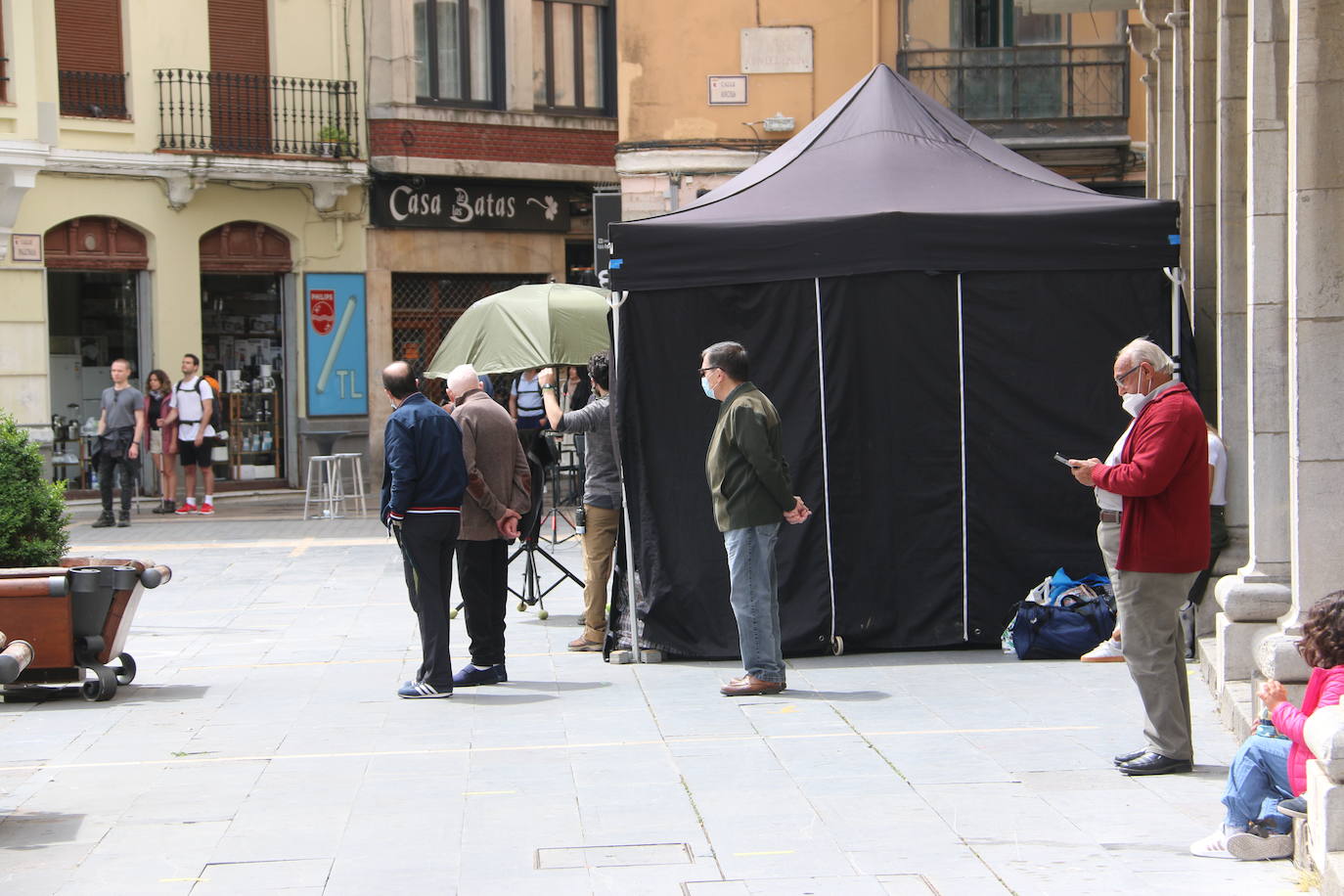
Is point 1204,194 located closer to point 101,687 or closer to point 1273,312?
point 1273,312

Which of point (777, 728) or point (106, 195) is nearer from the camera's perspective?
point (777, 728)

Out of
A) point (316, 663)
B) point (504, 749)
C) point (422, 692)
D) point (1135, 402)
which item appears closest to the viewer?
point (1135, 402)

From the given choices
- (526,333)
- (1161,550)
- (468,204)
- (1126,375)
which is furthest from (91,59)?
(1161,550)

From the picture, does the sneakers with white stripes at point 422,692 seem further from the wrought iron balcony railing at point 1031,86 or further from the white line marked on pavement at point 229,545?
the wrought iron balcony railing at point 1031,86

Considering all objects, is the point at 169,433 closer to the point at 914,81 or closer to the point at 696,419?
the point at 914,81

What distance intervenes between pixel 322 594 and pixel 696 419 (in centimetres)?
461

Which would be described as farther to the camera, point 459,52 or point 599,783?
point 459,52

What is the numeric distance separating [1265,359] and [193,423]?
586 inches

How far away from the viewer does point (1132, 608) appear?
6.79 metres

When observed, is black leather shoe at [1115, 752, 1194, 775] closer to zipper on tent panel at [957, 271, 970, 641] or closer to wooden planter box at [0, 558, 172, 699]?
zipper on tent panel at [957, 271, 970, 641]

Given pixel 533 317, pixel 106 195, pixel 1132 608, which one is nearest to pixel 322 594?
pixel 533 317

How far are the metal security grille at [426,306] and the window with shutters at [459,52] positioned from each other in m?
2.56

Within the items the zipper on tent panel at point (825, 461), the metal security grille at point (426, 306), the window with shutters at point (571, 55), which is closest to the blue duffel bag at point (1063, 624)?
the zipper on tent panel at point (825, 461)

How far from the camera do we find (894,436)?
392 inches
